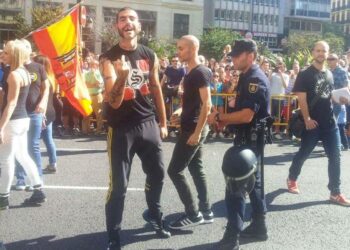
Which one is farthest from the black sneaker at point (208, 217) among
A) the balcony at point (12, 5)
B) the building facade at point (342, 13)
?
the building facade at point (342, 13)

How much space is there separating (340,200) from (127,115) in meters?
2.95

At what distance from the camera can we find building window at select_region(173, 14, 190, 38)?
6084 centimetres

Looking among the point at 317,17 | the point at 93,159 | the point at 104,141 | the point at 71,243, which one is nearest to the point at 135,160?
the point at 93,159

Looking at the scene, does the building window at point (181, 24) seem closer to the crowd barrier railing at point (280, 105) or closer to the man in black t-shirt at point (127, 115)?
the crowd barrier railing at point (280, 105)

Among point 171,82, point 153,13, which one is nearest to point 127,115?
point 171,82

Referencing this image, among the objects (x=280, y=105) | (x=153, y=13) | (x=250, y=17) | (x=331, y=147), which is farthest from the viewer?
(x=250, y=17)

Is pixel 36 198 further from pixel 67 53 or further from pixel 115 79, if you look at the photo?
pixel 67 53

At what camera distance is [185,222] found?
466cm

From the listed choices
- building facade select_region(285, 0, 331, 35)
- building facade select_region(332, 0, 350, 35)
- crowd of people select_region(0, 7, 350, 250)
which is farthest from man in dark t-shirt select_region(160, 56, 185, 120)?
building facade select_region(332, 0, 350, 35)

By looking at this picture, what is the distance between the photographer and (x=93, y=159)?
7.88m

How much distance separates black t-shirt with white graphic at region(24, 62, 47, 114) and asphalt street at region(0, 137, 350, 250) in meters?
1.06

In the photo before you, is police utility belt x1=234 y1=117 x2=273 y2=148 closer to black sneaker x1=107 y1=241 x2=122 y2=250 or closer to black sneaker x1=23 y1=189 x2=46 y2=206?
black sneaker x1=107 y1=241 x2=122 y2=250

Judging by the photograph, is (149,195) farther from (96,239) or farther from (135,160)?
(135,160)

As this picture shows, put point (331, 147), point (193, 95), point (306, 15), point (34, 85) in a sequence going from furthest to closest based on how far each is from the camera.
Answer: point (306, 15), point (34, 85), point (331, 147), point (193, 95)
